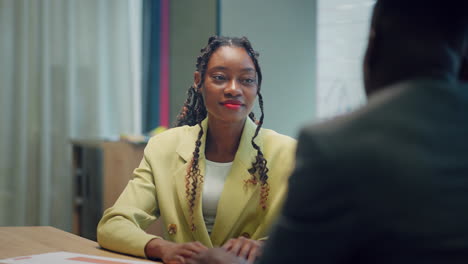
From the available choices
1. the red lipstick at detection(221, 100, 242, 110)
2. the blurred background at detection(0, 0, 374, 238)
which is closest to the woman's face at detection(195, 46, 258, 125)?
the red lipstick at detection(221, 100, 242, 110)

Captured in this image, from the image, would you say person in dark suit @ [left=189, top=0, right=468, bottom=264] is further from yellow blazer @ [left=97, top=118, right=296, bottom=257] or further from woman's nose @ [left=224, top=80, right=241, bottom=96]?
woman's nose @ [left=224, top=80, right=241, bottom=96]

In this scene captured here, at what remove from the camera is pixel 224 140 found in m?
1.93

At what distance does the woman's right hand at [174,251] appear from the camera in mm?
1403

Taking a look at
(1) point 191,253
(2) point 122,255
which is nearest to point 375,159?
(1) point 191,253

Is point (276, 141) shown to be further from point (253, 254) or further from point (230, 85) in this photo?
point (253, 254)

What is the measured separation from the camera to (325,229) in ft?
2.15

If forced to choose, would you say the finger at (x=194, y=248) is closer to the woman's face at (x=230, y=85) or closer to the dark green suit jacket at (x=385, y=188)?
the woman's face at (x=230, y=85)

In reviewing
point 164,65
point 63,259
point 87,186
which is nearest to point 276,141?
point 63,259

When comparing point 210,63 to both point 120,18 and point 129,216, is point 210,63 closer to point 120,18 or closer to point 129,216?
point 129,216

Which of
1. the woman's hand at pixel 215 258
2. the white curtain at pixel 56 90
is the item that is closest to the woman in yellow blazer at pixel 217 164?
the woman's hand at pixel 215 258

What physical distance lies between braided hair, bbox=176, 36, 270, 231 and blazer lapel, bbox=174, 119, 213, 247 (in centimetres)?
1

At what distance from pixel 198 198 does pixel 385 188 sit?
3.90ft

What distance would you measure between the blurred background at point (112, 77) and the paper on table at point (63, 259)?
2.06 meters

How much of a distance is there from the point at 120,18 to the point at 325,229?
4.10m
